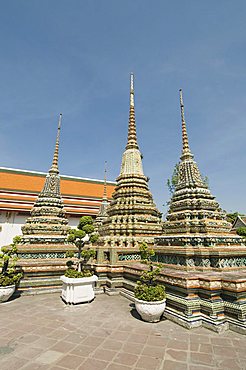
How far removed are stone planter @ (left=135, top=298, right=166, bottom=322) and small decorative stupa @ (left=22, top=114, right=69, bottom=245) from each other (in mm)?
6996

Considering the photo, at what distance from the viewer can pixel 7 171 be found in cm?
2808

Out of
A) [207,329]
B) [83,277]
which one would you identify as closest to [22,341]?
[83,277]

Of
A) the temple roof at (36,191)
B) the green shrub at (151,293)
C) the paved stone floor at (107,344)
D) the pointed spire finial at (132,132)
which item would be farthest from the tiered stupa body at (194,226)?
the temple roof at (36,191)

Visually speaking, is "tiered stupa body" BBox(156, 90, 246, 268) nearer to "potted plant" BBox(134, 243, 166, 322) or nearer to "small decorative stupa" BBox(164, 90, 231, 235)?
"small decorative stupa" BBox(164, 90, 231, 235)

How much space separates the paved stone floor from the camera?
153 inches

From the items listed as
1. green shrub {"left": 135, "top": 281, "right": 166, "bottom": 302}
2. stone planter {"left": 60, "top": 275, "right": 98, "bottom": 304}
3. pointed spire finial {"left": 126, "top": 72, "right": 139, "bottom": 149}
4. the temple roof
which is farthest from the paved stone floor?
the temple roof

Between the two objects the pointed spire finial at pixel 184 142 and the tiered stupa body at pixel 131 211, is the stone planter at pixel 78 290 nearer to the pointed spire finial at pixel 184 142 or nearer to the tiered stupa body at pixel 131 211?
the tiered stupa body at pixel 131 211

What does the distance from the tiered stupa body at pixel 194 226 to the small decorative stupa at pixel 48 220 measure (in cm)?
552

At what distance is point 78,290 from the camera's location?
770 centimetres

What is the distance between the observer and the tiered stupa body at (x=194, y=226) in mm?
7516

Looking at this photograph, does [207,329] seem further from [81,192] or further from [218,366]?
[81,192]

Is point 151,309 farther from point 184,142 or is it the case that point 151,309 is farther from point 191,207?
point 184,142

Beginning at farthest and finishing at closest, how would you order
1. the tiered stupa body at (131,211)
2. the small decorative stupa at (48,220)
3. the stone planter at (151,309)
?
1. the tiered stupa body at (131,211)
2. the small decorative stupa at (48,220)
3. the stone planter at (151,309)

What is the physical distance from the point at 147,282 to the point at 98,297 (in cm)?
306
